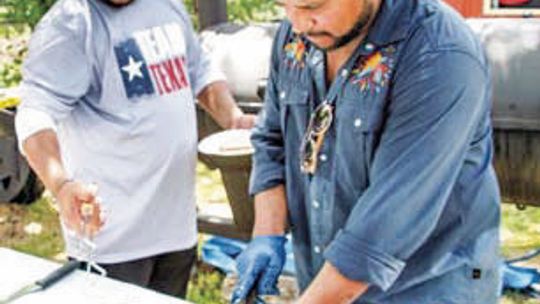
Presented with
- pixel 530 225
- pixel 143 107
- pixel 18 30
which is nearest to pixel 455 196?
pixel 143 107

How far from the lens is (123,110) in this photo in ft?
7.71

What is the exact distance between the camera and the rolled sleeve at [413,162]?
4.11 ft

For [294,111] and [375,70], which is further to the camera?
[294,111]

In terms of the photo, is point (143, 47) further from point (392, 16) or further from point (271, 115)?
point (392, 16)

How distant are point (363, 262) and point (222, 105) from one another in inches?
61.4

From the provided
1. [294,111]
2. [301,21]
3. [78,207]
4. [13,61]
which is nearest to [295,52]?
[294,111]

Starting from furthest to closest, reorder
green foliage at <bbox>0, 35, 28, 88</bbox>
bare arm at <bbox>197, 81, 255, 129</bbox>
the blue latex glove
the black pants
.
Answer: green foliage at <bbox>0, 35, 28, 88</bbox>, bare arm at <bbox>197, 81, 255, 129</bbox>, the black pants, the blue latex glove

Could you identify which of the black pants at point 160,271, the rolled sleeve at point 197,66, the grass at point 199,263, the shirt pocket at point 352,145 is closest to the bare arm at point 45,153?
the black pants at point 160,271

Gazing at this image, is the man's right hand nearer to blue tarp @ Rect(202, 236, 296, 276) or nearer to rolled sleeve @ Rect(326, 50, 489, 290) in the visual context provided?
rolled sleeve @ Rect(326, 50, 489, 290)

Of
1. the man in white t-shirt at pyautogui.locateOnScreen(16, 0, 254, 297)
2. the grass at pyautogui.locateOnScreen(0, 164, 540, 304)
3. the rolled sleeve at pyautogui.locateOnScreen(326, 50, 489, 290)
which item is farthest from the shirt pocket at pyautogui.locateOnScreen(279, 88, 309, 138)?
the grass at pyautogui.locateOnScreen(0, 164, 540, 304)

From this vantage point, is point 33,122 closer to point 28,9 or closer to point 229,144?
point 229,144

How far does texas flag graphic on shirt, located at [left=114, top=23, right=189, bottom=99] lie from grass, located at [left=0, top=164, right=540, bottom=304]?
177 cm

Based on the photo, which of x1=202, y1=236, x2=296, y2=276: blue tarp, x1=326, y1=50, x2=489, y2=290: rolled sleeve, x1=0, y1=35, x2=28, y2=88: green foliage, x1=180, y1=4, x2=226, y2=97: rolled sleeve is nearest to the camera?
x1=326, y1=50, x2=489, y2=290: rolled sleeve

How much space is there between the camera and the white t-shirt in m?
2.21
